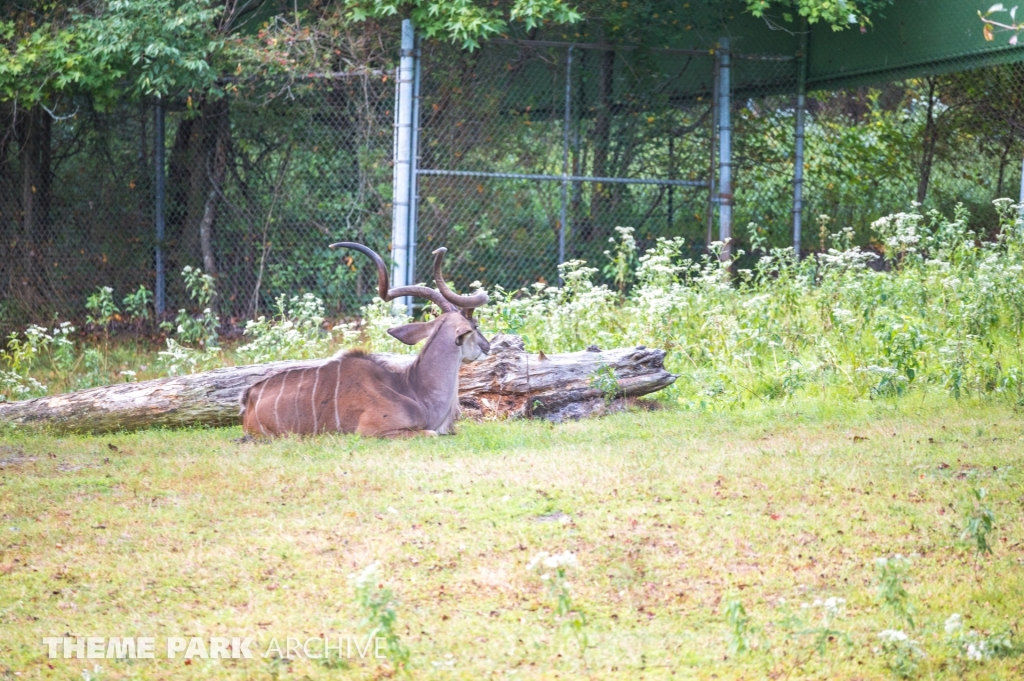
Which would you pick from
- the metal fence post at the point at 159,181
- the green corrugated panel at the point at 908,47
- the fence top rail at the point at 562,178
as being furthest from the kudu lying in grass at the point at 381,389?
the green corrugated panel at the point at 908,47

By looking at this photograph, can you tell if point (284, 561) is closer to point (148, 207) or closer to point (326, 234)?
point (326, 234)

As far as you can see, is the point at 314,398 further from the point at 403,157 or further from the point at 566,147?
the point at 566,147

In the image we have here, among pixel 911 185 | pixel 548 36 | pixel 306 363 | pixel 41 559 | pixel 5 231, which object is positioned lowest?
pixel 41 559

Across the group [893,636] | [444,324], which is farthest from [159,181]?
[893,636]

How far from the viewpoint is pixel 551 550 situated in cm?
461

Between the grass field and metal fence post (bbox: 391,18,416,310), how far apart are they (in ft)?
11.3

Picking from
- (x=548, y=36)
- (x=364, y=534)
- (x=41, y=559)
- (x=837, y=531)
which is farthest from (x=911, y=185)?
(x=41, y=559)

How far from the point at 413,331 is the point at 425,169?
331cm

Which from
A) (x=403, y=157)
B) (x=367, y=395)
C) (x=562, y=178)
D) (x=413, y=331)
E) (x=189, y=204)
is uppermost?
(x=403, y=157)

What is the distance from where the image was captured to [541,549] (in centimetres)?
462

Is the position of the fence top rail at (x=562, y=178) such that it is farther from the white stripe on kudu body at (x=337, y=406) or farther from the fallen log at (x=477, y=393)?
the white stripe on kudu body at (x=337, y=406)

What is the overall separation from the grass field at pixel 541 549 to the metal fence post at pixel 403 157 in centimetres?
346

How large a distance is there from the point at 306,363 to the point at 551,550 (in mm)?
3138

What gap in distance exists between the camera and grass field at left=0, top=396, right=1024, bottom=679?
3.77 m
